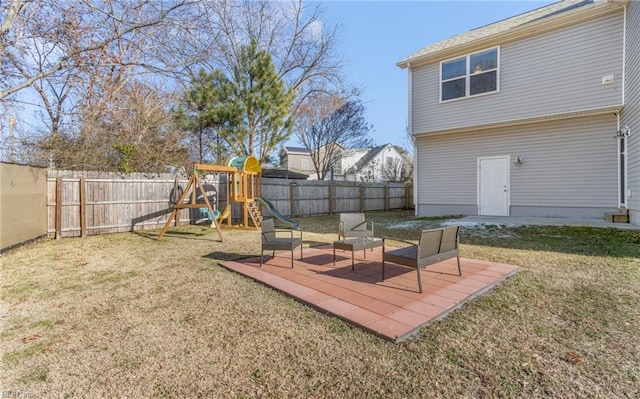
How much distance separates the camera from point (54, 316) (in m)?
3.40

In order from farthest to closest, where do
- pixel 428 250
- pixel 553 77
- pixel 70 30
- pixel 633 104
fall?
pixel 553 77 → pixel 633 104 → pixel 70 30 → pixel 428 250

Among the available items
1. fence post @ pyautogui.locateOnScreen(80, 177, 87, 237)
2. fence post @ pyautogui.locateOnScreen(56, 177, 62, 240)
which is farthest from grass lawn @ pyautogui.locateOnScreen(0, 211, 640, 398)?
fence post @ pyautogui.locateOnScreen(80, 177, 87, 237)

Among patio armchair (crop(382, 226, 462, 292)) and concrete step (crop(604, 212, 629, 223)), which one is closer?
patio armchair (crop(382, 226, 462, 292))

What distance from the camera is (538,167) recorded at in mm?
10094

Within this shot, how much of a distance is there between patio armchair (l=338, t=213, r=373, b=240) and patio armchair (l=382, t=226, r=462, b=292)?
1415mm

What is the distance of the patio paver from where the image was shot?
308 cm

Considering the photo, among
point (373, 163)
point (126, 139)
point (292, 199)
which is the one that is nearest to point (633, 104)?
point (292, 199)

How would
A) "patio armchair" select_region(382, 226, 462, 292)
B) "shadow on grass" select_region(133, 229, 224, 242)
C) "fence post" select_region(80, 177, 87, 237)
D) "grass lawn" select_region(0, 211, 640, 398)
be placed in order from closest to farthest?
"grass lawn" select_region(0, 211, 640, 398) < "patio armchair" select_region(382, 226, 462, 292) < "shadow on grass" select_region(133, 229, 224, 242) < "fence post" select_region(80, 177, 87, 237)

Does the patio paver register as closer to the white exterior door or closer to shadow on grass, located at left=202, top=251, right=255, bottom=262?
shadow on grass, located at left=202, top=251, right=255, bottom=262

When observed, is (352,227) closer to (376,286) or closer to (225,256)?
(376,286)

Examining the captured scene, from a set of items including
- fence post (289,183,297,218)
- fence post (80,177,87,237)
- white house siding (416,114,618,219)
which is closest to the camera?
fence post (80,177,87,237)

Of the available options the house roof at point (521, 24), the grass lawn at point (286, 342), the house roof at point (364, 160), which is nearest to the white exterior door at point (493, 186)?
the house roof at point (521, 24)

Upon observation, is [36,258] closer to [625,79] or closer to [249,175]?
[249,175]

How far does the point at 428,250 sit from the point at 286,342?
6.77 feet
